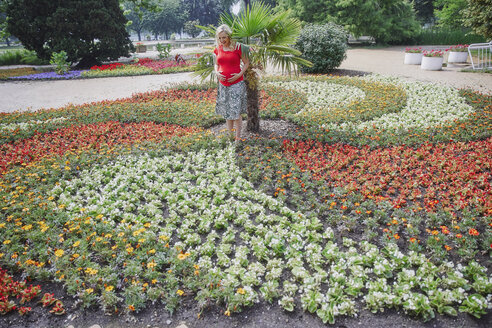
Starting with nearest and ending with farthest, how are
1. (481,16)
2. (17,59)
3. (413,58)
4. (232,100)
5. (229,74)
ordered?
(229,74) < (232,100) < (481,16) < (413,58) < (17,59)

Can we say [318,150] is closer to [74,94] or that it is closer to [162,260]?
[162,260]

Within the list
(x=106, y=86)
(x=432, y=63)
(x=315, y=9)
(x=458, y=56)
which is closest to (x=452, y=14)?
(x=315, y=9)

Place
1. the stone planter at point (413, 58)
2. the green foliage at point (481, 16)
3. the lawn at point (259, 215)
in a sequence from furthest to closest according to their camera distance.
→ 1. the stone planter at point (413, 58)
2. the green foliage at point (481, 16)
3. the lawn at point (259, 215)

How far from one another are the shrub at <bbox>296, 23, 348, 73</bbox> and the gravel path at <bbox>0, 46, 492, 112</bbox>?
6.70 ft

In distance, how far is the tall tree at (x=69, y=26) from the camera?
17.0m

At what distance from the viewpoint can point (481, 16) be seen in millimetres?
12000

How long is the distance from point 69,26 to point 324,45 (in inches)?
543

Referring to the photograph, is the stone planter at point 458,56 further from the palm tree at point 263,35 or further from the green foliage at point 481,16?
the palm tree at point 263,35

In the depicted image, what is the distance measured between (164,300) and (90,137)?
483 centimetres

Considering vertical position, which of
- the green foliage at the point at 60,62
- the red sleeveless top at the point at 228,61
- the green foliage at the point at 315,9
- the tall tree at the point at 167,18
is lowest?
the red sleeveless top at the point at 228,61

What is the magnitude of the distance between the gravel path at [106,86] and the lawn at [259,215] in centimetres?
400

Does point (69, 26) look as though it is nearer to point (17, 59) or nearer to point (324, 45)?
point (17, 59)

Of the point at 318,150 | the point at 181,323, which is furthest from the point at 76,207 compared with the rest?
the point at 318,150

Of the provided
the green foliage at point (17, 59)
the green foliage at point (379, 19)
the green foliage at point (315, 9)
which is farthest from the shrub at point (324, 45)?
the green foliage at point (17, 59)
